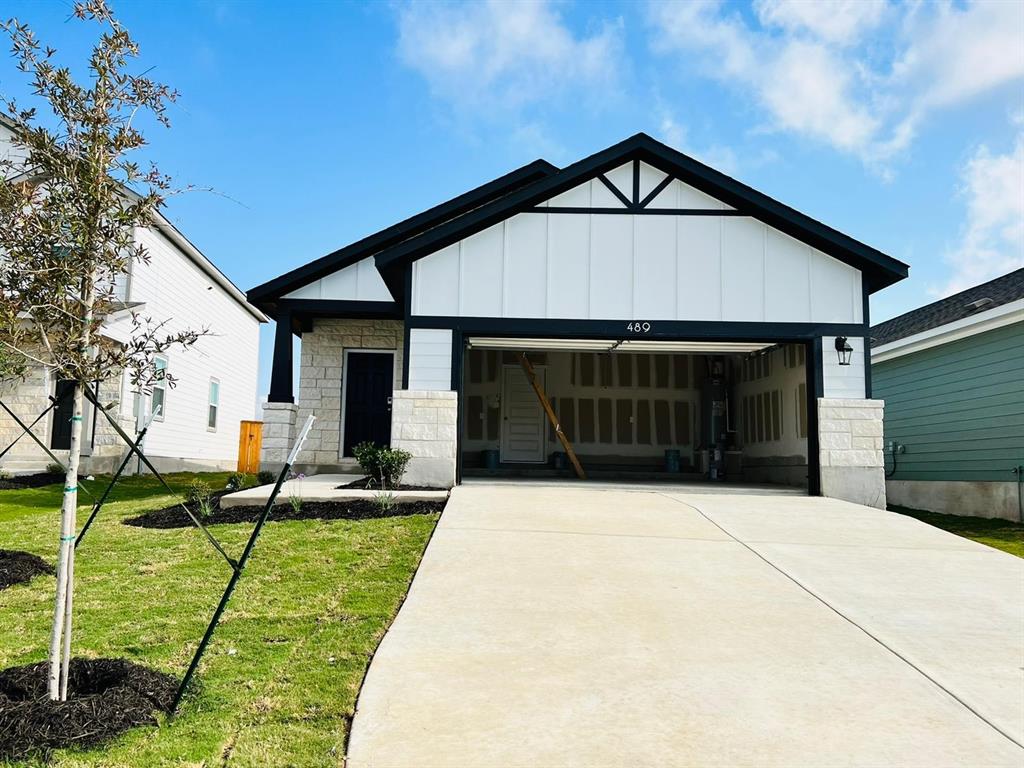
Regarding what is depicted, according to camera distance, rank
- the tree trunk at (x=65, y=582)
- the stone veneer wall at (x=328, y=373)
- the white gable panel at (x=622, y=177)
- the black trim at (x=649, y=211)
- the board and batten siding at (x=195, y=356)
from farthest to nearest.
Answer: the board and batten siding at (x=195, y=356), the stone veneer wall at (x=328, y=373), the white gable panel at (x=622, y=177), the black trim at (x=649, y=211), the tree trunk at (x=65, y=582)

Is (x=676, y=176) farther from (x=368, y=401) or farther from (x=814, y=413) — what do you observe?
(x=368, y=401)

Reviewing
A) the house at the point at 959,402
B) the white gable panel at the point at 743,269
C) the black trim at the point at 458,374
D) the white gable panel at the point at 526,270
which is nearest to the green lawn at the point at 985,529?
the house at the point at 959,402

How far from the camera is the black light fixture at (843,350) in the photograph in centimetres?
1211

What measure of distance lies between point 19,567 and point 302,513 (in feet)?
10.5

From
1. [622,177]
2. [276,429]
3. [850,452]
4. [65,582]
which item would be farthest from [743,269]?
[65,582]

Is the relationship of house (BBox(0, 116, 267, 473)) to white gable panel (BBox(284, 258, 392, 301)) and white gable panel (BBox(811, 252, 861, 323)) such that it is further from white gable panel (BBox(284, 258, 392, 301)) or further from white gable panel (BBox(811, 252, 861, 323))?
white gable panel (BBox(811, 252, 861, 323))

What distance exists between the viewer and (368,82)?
524 inches

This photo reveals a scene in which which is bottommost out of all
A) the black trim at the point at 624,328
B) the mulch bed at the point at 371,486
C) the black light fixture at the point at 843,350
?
the mulch bed at the point at 371,486

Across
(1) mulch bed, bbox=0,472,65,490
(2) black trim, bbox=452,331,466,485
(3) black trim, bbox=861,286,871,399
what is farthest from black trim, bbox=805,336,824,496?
(1) mulch bed, bbox=0,472,65,490

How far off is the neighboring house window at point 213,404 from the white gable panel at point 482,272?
42.6 feet

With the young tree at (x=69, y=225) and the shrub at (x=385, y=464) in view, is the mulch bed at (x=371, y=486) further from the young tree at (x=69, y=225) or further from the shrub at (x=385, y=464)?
the young tree at (x=69, y=225)

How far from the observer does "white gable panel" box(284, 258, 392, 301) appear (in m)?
14.5

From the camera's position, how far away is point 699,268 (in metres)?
12.3

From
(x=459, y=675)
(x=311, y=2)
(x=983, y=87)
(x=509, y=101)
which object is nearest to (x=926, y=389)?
(x=983, y=87)
